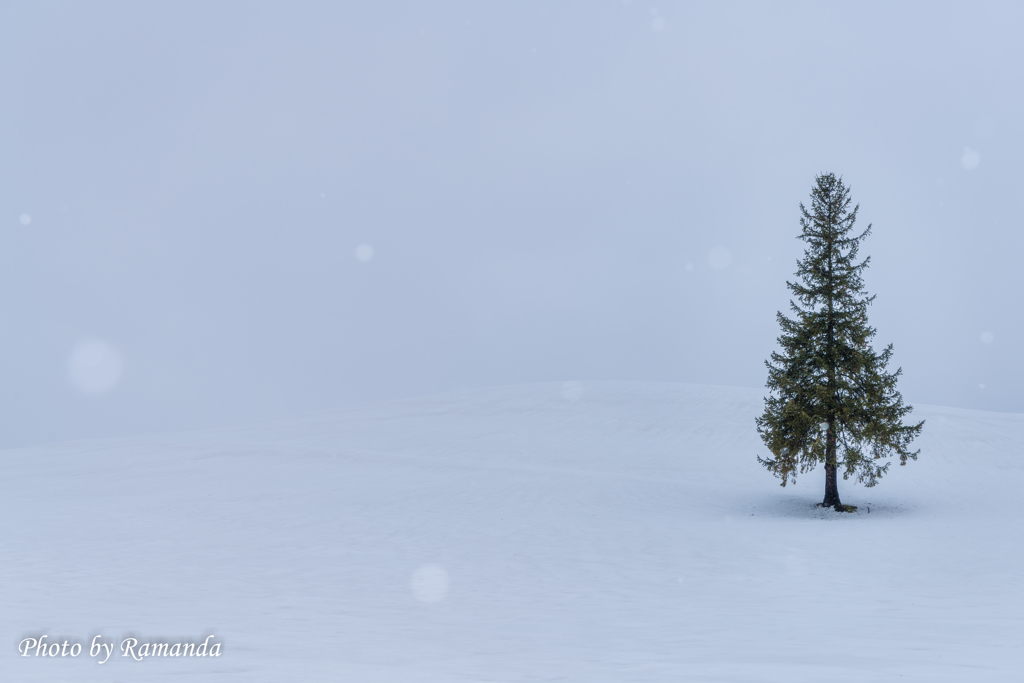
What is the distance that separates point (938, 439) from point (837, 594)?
28.6 m

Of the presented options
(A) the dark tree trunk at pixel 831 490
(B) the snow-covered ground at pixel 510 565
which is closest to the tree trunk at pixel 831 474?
(A) the dark tree trunk at pixel 831 490


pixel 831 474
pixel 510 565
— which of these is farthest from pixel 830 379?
pixel 510 565

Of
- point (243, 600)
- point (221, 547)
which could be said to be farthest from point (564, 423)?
point (243, 600)

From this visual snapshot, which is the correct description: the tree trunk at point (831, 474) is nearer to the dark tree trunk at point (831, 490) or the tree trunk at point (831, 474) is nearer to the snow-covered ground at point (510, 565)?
the dark tree trunk at point (831, 490)

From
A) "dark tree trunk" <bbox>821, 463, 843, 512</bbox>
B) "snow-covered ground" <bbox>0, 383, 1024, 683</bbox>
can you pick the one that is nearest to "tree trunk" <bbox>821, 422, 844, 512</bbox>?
"dark tree trunk" <bbox>821, 463, 843, 512</bbox>

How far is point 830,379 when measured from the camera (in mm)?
21297

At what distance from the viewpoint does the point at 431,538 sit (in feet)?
52.3

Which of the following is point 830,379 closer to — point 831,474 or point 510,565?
point 831,474

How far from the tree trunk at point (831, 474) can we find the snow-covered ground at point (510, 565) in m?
0.84

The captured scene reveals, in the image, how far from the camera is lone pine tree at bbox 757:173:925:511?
20859 mm

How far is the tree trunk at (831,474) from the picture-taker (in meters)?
21.0

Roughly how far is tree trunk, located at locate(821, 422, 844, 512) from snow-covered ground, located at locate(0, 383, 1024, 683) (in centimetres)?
84

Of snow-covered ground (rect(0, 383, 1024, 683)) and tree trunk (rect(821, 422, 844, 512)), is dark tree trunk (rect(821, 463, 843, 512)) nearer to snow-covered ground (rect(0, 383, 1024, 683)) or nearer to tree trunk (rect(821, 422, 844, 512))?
tree trunk (rect(821, 422, 844, 512))

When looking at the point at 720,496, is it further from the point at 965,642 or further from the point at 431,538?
the point at 965,642
